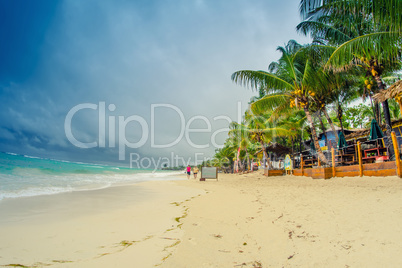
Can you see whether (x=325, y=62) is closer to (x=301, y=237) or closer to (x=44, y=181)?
(x=301, y=237)

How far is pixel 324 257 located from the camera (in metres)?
2.14

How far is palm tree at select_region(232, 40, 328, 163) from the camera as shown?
34.8 ft

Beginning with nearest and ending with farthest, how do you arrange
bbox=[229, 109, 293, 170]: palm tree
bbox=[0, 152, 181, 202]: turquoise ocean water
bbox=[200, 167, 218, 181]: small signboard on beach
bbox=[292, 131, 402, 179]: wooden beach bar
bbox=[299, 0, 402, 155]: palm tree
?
1. bbox=[299, 0, 402, 155]: palm tree
2. bbox=[292, 131, 402, 179]: wooden beach bar
3. bbox=[0, 152, 181, 202]: turquoise ocean water
4. bbox=[200, 167, 218, 181]: small signboard on beach
5. bbox=[229, 109, 293, 170]: palm tree

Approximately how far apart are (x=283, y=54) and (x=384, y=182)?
26.1 feet

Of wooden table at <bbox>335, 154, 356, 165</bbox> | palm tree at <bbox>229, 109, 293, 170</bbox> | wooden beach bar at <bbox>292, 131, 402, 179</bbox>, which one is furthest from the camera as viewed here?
palm tree at <bbox>229, 109, 293, 170</bbox>

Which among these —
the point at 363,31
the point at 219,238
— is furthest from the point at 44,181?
the point at 363,31

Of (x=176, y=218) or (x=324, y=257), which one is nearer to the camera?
(x=324, y=257)

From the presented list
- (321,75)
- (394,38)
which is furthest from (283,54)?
(394,38)

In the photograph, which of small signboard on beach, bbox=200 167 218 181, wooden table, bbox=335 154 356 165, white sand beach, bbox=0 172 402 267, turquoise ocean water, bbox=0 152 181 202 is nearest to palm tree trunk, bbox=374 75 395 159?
wooden table, bbox=335 154 356 165

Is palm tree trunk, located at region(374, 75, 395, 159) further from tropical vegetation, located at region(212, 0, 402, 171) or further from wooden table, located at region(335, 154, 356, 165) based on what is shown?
wooden table, located at region(335, 154, 356, 165)

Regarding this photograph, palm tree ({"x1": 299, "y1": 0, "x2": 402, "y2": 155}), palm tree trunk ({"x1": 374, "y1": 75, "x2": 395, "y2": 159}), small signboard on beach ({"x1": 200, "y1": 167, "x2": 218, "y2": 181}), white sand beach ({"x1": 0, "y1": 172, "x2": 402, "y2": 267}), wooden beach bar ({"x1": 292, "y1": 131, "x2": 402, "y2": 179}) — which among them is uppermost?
palm tree ({"x1": 299, "y1": 0, "x2": 402, "y2": 155})

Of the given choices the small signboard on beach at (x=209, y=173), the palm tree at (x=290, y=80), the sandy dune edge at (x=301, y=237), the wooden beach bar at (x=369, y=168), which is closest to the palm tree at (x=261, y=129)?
the small signboard on beach at (x=209, y=173)

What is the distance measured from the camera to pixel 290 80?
38.2 feet

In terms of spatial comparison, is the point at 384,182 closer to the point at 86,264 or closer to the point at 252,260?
the point at 252,260
